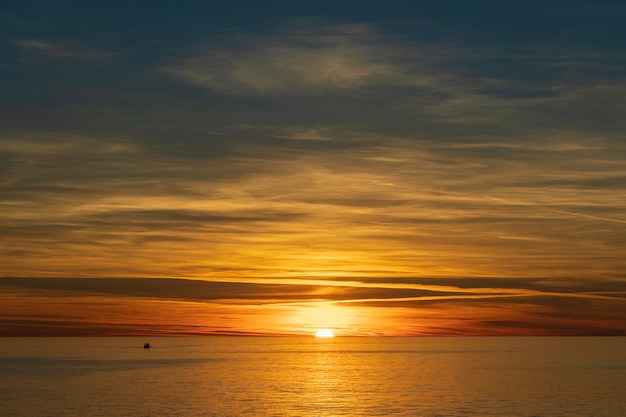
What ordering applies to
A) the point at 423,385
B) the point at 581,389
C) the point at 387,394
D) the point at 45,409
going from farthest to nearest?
the point at 423,385 → the point at 581,389 → the point at 387,394 → the point at 45,409

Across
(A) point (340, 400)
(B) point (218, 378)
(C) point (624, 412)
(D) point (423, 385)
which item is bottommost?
(B) point (218, 378)

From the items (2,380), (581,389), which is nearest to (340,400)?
(581,389)

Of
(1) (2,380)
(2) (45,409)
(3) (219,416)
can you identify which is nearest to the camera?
(3) (219,416)

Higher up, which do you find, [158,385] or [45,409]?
[45,409]

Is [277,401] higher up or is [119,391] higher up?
[277,401]

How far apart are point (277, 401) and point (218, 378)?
51647mm

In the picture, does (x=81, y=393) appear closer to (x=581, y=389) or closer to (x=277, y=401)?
(x=277, y=401)

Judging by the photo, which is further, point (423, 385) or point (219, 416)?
point (423, 385)

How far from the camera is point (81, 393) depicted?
380 ft

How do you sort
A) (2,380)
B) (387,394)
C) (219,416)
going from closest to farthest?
(219,416)
(387,394)
(2,380)

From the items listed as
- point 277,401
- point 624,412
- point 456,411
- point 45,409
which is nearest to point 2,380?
point 45,409

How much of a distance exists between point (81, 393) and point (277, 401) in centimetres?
3024

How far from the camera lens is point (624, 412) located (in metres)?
89.7

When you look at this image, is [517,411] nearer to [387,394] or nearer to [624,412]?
[624,412]
